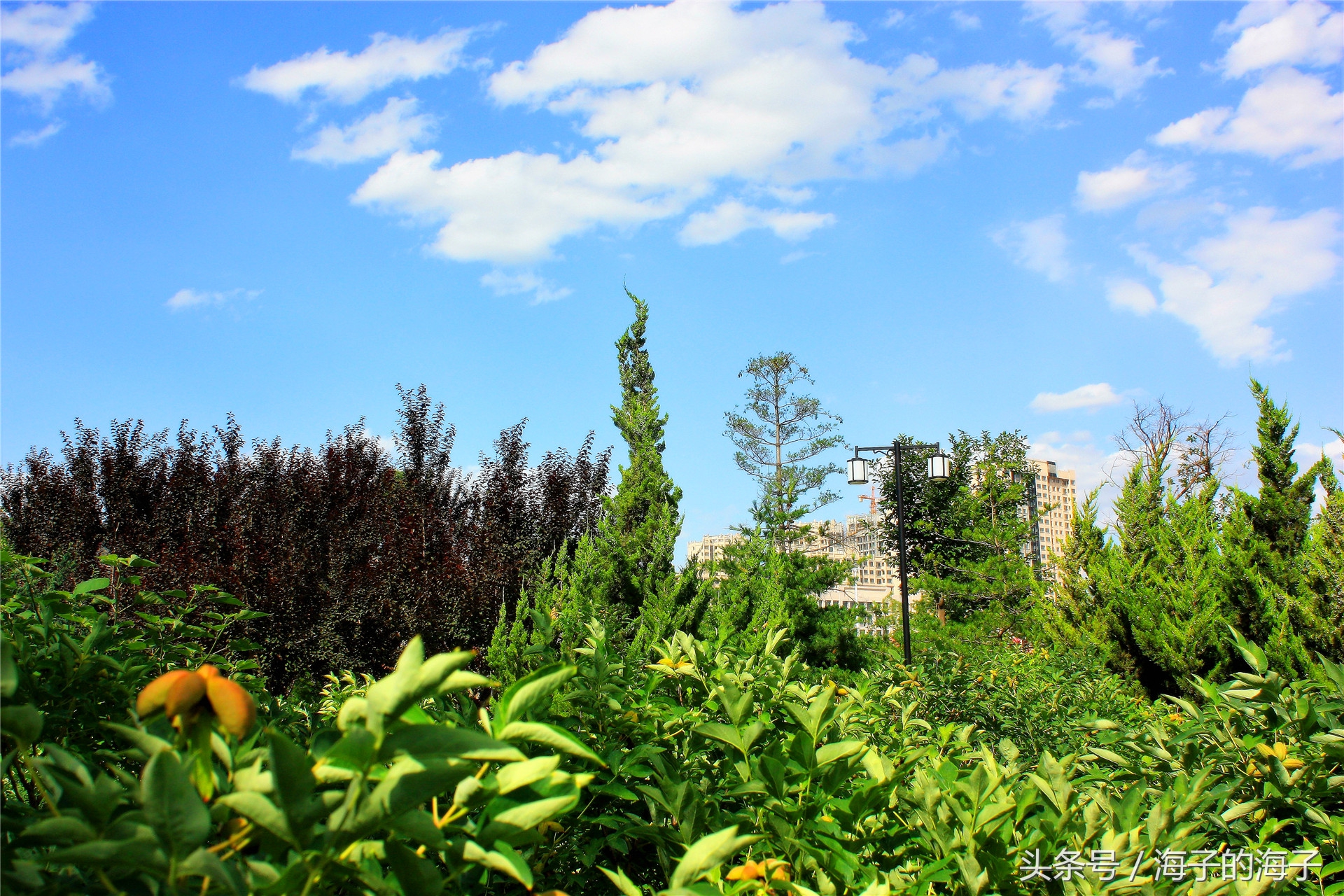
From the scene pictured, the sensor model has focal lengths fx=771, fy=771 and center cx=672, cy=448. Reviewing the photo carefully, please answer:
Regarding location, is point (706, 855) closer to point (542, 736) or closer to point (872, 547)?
point (542, 736)

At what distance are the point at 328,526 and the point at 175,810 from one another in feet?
31.2

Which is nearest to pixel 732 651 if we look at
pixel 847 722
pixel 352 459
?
pixel 847 722

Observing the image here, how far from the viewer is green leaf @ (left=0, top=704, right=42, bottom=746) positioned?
705 mm

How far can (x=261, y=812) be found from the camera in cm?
65

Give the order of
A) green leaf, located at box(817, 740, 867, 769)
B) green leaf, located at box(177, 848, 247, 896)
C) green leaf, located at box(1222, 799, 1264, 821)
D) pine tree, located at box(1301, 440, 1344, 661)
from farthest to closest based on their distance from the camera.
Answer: pine tree, located at box(1301, 440, 1344, 661) < green leaf, located at box(1222, 799, 1264, 821) < green leaf, located at box(817, 740, 867, 769) < green leaf, located at box(177, 848, 247, 896)

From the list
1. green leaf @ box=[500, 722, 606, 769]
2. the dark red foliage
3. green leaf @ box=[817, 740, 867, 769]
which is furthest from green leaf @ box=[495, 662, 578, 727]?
the dark red foliage

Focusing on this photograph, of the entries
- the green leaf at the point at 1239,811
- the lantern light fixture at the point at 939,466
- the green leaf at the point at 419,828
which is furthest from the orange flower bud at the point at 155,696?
the lantern light fixture at the point at 939,466

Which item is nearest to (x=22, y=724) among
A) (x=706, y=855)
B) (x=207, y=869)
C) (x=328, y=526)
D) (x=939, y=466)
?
(x=207, y=869)

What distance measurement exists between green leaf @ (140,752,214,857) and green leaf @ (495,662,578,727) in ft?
0.94

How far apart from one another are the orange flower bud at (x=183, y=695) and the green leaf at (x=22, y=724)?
0.13 meters

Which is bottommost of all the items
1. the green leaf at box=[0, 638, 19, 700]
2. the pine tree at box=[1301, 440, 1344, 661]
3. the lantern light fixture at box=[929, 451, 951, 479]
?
the pine tree at box=[1301, 440, 1344, 661]

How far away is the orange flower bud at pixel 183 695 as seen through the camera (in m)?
0.68

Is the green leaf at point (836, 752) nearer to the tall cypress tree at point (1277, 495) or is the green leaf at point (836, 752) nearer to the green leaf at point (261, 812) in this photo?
the green leaf at point (261, 812)

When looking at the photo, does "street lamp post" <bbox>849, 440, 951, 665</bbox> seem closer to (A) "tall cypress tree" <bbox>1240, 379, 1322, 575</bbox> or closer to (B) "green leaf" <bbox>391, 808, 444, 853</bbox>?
(A) "tall cypress tree" <bbox>1240, 379, 1322, 575</bbox>
